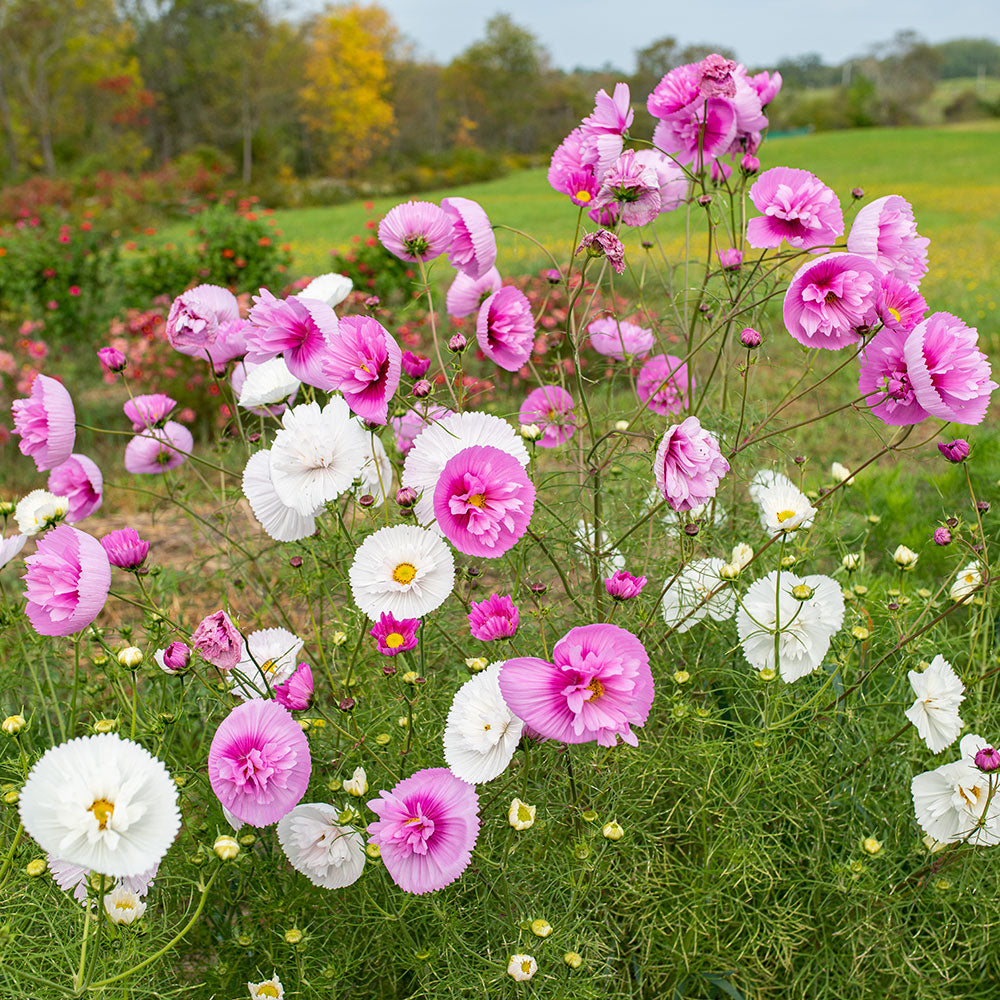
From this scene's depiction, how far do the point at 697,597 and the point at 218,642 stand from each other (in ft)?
2.72

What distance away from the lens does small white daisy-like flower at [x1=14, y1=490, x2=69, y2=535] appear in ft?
4.22

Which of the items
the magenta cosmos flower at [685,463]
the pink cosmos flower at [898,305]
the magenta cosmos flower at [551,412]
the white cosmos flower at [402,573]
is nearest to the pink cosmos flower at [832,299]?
the pink cosmos flower at [898,305]

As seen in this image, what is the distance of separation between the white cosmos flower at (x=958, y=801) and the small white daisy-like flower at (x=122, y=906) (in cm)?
108

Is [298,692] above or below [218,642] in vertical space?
below

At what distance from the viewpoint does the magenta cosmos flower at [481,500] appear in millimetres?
1008

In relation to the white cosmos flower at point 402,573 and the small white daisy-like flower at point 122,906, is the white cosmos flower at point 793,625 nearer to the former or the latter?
the white cosmos flower at point 402,573

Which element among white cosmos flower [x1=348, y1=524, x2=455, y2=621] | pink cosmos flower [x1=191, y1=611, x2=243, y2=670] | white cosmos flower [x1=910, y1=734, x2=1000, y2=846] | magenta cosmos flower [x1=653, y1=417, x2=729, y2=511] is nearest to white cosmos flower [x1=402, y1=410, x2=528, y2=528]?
white cosmos flower [x1=348, y1=524, x2=455, y2=621]

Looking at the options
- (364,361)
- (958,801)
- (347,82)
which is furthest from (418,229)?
(347,82)

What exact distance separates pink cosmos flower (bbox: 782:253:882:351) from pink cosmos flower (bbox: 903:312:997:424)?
0.08 m

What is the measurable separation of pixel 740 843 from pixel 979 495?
1.64 meters

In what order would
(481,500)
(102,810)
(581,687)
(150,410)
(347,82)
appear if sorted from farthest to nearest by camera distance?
1. (347,82)
2. (150,410)
3. (481,500)
4. (581,687)
5. (102,810)

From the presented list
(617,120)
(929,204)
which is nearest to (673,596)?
(617,120)

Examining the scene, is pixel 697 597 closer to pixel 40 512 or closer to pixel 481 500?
pixel 481 500

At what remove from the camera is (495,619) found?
3.42 ft
